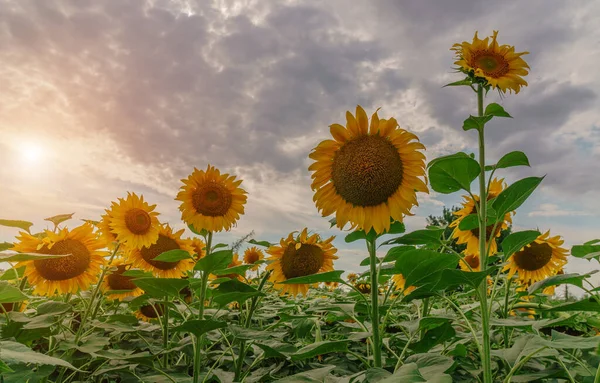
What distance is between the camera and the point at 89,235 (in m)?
2.92

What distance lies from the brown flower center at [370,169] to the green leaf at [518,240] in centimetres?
55

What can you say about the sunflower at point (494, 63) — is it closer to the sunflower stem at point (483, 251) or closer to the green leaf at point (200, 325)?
the sunflower stem at point (483, 251)

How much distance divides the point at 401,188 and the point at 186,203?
1.55m

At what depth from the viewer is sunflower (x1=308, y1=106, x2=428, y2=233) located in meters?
2.09

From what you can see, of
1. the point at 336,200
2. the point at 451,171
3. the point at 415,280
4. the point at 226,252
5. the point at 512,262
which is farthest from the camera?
the point at 512,262

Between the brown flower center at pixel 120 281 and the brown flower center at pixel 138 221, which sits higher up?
A: the brown flower center at pixel 138 221

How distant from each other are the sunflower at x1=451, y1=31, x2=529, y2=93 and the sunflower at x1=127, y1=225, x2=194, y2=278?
216cm

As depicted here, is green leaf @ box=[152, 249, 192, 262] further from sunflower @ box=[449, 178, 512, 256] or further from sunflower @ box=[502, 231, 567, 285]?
sunflower @ box=[502, 231, 567, 285]

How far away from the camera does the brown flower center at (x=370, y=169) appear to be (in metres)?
2.09

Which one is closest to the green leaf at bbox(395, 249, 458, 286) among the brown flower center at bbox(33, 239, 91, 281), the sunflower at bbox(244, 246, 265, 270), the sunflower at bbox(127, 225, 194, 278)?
the sunflower at bbox(127, 225, 194, 278)

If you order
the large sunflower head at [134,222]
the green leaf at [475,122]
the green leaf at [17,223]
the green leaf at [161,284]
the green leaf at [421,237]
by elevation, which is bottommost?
the green leaf at [161,284]

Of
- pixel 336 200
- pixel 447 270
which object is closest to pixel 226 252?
pixel 336 200

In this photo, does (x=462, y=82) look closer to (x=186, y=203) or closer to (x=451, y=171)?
(x=451, y=171)

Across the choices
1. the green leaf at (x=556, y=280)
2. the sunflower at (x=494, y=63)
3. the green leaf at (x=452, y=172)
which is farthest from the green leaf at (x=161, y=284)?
the sunflower at (x=494, y=63)
